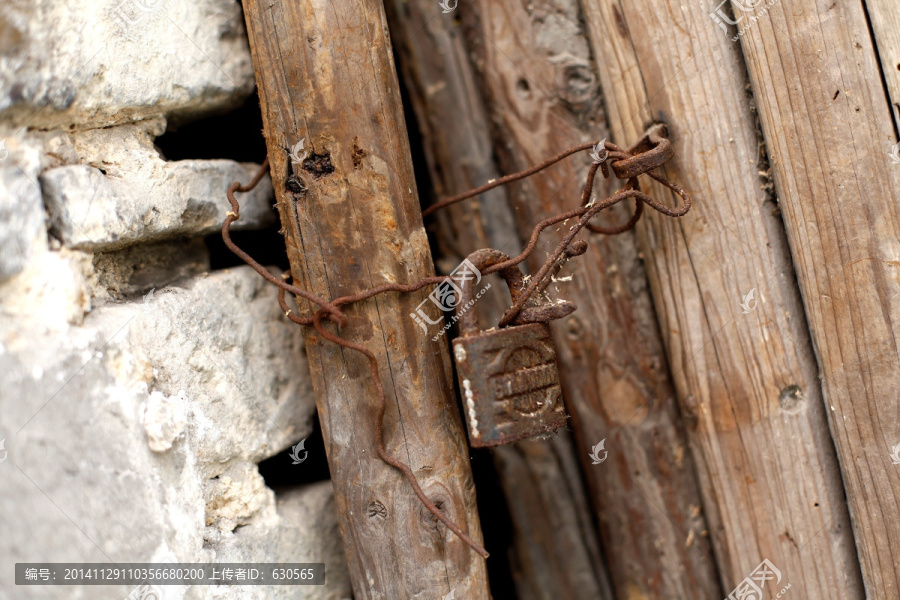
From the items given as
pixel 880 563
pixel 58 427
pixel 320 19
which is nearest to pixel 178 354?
pixel 58 427

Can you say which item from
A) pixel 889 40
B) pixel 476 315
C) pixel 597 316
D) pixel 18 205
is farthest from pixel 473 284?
pixel 889 40

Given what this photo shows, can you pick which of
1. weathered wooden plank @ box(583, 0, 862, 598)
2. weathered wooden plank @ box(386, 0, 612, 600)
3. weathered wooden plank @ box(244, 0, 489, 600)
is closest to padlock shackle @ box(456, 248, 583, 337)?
weathered wooden plank @ box(244, 0, 489, 600)

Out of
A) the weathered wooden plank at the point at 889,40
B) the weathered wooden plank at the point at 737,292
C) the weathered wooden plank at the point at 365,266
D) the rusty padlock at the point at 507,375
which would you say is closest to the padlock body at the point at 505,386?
the rusty padlock at the point at 507,375

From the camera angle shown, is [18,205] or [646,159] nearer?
[18,205]

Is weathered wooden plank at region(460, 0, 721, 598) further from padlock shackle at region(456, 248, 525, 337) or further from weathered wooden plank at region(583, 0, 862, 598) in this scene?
padlock shackle at region(456, 248, 525, 337)

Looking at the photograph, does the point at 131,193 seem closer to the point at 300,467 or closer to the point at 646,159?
the point at 300,467

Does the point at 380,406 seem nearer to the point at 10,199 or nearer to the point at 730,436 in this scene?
the point at 10,199

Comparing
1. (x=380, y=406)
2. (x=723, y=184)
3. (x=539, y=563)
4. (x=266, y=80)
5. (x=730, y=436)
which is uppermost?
(x=266, y=80)
